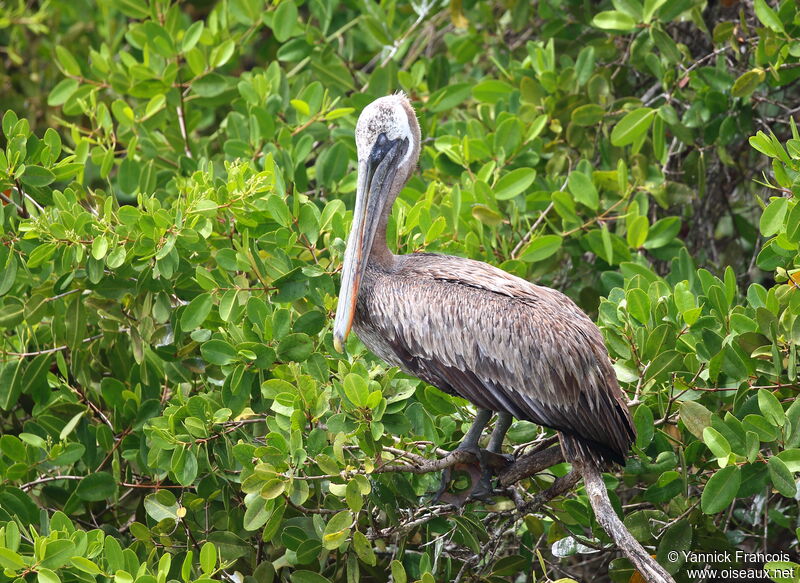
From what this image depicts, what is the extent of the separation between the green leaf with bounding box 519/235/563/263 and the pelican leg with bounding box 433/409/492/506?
39.9 inches

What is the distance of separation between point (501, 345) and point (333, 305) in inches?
33.5

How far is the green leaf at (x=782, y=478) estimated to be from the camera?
3.95 metres

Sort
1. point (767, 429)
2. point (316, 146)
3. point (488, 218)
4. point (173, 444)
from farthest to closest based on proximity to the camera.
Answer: point (316, 146), point (488, 218), point (173, 444), point (767, 429)

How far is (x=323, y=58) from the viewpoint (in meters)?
6.77

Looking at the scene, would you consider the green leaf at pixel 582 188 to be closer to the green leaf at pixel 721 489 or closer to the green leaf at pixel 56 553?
the green leaf at pixel 721 489

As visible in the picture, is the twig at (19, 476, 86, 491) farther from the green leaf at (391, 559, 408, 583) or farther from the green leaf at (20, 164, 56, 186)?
the green leaf at (391, 559, 408, 583)

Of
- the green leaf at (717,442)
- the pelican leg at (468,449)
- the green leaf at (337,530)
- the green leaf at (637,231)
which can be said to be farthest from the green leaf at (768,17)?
the green leaf at (337,530)

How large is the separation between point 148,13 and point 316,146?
1453 mm

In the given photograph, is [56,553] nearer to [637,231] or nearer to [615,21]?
[637,231]

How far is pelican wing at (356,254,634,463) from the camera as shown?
15.0 ft

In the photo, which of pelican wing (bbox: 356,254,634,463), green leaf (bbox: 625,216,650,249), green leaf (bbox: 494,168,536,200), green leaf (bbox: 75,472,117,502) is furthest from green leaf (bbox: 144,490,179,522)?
green leaf (bbox: 625,216,650,249)

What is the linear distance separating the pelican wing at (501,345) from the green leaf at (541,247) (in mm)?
423

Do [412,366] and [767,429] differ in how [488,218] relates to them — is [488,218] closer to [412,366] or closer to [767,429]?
[412,366]

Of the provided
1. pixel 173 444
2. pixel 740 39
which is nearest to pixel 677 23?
pixel 740 39
